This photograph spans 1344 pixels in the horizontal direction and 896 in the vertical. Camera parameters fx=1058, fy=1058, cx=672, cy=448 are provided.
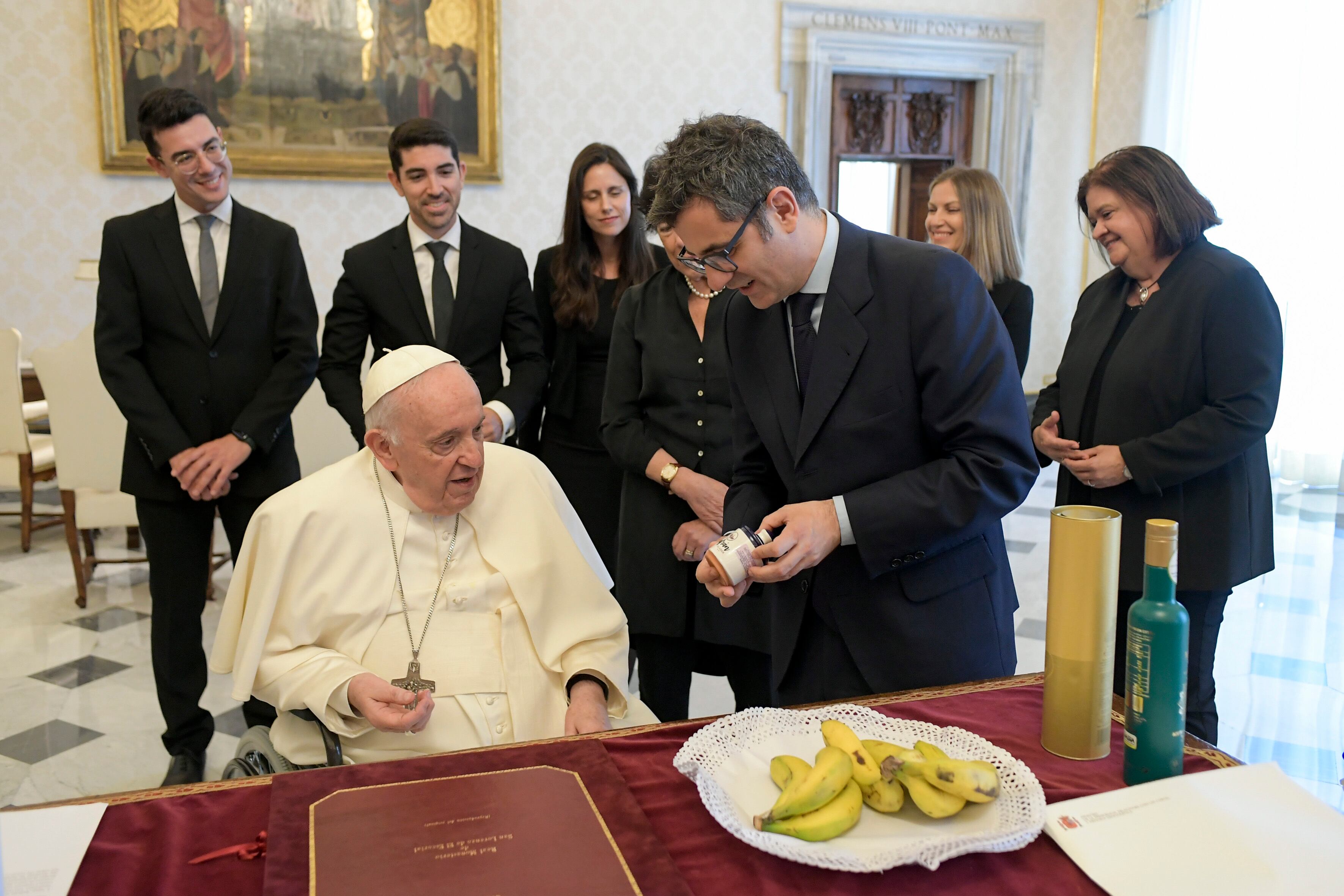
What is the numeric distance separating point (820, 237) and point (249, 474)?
2203mm

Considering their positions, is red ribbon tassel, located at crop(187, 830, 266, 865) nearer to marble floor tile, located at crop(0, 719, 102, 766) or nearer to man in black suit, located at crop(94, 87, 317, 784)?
man in black suit, located at crop(94, 87, 317, 784)

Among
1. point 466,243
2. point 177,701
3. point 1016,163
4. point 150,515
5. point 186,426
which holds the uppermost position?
point 1016,163

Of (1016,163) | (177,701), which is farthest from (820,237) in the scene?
(1016,163)

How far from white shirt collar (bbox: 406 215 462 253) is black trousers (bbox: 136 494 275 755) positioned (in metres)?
1.01

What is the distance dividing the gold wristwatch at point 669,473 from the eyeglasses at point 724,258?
102cm

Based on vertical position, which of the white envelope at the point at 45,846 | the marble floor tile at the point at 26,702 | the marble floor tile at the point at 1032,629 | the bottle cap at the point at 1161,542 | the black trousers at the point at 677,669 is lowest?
the marble floor tile at the point at 26,702

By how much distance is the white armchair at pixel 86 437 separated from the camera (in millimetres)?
4852

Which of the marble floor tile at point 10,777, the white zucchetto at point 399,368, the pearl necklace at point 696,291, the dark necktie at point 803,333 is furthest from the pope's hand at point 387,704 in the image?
the marble floor tile at point 10,777

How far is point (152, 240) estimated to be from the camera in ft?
10.7

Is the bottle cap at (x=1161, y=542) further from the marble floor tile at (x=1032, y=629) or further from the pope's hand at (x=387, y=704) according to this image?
the marble floor tile at (x=1032, y=629)

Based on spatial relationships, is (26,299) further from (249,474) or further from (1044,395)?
(1044,395)

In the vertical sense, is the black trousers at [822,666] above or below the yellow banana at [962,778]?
below

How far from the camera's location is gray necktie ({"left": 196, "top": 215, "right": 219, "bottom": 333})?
3.29m

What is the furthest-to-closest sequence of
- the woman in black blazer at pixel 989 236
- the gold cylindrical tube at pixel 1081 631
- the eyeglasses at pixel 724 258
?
1. the woman in black blazer at pixel 989 236
2. the eyeglasses at pixel 724 258
3. the gold cylindrical tube at pixel 1081 631
